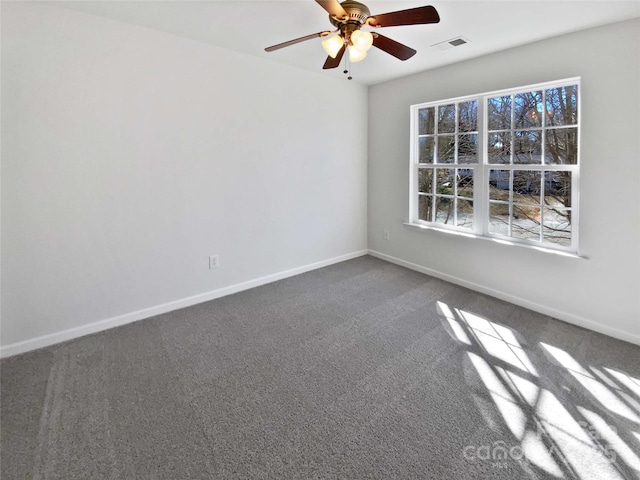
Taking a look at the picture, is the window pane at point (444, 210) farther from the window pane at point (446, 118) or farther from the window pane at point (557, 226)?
the window pane at point (557, 226)

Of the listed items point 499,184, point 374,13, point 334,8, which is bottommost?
point 499,184

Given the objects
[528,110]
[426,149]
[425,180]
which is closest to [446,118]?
[426,149]

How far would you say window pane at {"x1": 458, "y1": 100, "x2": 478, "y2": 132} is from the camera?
3.51 m

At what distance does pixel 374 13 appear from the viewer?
2371 millimetres

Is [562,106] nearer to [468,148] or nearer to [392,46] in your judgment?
[468,148]

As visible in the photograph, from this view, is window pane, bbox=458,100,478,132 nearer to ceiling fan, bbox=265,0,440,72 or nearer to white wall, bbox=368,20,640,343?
white wall, bbox=368,20,640,343

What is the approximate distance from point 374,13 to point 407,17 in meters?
0.69

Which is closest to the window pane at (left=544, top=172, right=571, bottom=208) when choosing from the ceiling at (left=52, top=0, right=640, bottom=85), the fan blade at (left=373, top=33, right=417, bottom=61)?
the ceiling at (left=52, top=0, right=640, bottom=85)

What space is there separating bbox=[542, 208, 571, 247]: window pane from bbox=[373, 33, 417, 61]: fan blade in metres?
1.97

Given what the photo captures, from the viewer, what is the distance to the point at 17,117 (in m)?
2.28

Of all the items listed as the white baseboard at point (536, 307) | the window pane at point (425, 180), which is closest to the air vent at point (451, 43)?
the window pane at point (425, 180)

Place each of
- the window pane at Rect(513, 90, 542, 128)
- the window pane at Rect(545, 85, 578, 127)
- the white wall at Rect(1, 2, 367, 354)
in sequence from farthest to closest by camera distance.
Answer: the window pane at Rect(513, 90, 542, 128)
the window pane at Rect(545, 85, 578, 127)
the white wall at Rect(1, 2, 367, 354)

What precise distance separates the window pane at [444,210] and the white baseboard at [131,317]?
5.54ft

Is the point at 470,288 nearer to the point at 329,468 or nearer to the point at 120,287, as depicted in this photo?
the point at 329,468
